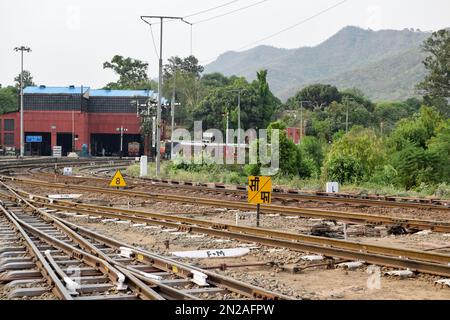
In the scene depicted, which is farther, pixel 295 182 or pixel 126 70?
pixel 126 70

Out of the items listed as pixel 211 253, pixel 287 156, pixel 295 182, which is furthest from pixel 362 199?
pixel 287 156

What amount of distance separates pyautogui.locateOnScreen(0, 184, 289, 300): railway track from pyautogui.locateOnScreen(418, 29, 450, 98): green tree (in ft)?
237

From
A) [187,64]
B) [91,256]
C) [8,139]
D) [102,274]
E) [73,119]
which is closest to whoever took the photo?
[102,274]

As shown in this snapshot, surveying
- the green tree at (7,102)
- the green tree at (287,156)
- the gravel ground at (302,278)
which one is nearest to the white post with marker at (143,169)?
the green tree at (287,156)

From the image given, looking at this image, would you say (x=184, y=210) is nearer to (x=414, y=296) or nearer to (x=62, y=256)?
(x=62, y=256)

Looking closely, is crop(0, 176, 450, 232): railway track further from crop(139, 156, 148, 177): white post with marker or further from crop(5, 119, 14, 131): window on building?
crop(5, 119, 14, 131): window on building

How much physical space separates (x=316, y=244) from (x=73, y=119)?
275 ft

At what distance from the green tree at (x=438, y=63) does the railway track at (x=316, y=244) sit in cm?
6724

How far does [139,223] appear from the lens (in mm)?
18422

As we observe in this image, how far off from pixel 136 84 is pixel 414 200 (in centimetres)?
12257

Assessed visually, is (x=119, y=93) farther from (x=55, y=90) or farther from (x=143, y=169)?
(x=143, y=169)

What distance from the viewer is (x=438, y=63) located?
81125 millimetres
